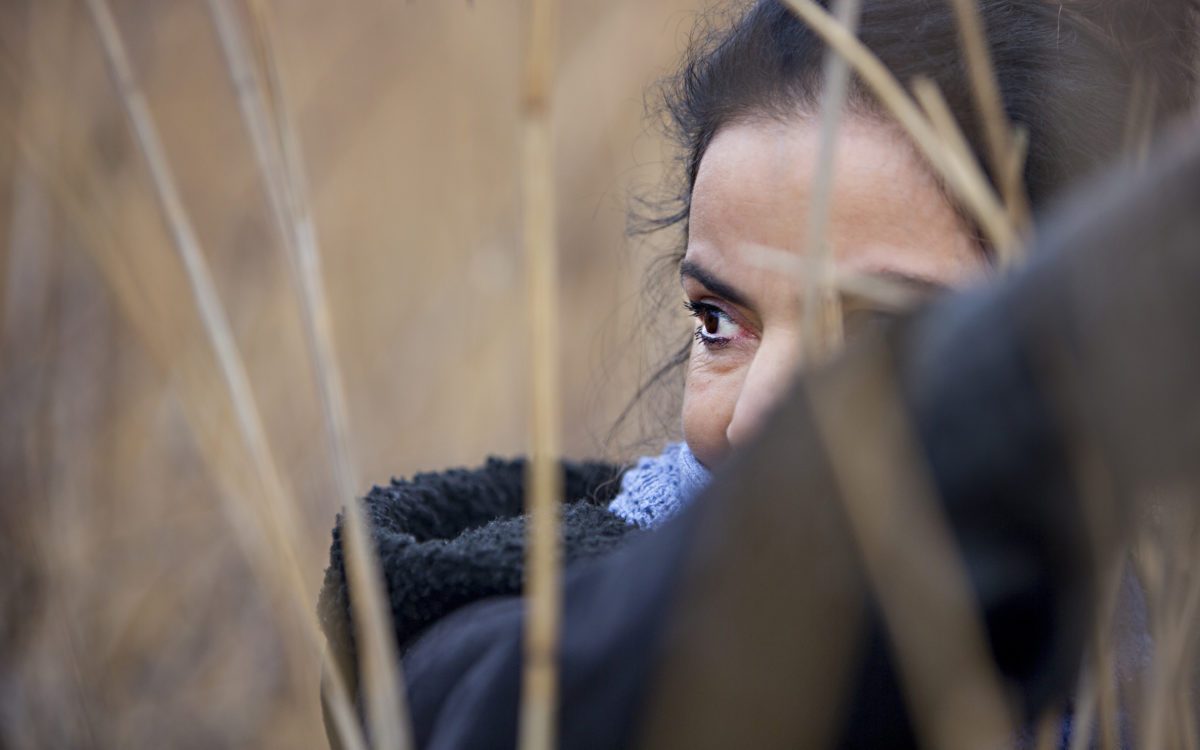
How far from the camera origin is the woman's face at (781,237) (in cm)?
71

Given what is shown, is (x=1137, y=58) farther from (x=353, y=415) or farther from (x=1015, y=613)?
(x=353, y=415)

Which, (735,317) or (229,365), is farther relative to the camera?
(735,317)

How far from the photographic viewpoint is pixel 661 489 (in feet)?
2.69

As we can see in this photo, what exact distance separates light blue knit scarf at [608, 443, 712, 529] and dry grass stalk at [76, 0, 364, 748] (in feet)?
1.01

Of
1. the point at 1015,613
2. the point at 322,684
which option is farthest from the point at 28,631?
the point at 1015,613

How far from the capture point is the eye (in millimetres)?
837

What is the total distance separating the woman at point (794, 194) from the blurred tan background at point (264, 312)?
0.39 m

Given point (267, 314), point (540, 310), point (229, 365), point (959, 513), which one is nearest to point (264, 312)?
point (267, 314)

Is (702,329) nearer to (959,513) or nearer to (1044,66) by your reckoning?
(1044,66)

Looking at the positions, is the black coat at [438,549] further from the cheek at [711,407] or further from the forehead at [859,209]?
the forehead at [859,209]

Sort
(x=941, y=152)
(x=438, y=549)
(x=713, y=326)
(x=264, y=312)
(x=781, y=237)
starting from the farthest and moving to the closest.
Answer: (x=264, y=312) → (x=713, y=326) → (x=781, y=237) → (x=438, y=549) → (x=941, y=152)

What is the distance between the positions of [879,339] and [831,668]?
12 centimetres

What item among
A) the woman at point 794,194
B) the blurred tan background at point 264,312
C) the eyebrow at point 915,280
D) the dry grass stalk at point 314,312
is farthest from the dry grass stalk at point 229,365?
the blurred tan background at point 264,312

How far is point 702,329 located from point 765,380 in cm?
19
